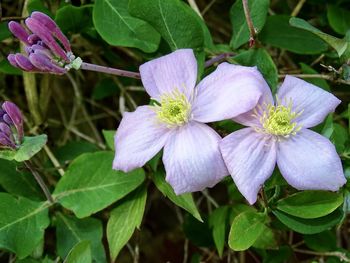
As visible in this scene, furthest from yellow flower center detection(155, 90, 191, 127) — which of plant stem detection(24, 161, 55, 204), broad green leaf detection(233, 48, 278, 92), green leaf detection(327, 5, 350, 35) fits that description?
green leaf detection(327, 5, 350, 35)

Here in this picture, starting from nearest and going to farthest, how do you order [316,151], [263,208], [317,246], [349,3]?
[316,151] → [263,208] → [317,246] → [349,3]

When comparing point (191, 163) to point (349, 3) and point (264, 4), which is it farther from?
point (349, 3)

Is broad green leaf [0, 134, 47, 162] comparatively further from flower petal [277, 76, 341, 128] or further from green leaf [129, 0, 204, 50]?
flower petal [277, 76, 341, 128]

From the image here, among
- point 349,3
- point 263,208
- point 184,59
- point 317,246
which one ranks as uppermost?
point 184,59

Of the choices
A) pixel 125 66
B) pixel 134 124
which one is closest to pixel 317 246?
pixel 134 124

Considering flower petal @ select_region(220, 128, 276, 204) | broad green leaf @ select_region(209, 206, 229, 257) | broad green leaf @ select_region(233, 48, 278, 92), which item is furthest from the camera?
broad green leaf @ select_region(209, 206, 229, 257)

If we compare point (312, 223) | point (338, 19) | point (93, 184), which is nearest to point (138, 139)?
point (93, 184)
